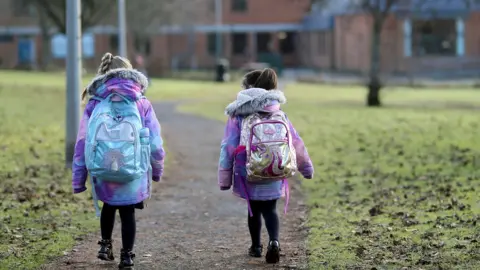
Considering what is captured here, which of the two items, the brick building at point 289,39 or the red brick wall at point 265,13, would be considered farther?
the red brick wall at point 265,13

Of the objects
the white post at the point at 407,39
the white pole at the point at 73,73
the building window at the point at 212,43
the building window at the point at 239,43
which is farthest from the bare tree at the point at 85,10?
the building window at the point at 239,43

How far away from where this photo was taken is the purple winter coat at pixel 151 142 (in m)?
6.81

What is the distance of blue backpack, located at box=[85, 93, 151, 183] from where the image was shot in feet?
21.8

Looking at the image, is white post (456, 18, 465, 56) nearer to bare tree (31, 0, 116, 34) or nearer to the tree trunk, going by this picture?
bare tree (31, 0, 116, 34)

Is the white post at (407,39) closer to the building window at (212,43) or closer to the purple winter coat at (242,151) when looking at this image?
the building window at (212,43)

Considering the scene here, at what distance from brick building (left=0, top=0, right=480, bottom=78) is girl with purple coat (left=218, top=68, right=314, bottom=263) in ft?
149

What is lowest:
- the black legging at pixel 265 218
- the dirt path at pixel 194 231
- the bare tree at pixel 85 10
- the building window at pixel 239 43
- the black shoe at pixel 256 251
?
the dirt path at pixel 194 231

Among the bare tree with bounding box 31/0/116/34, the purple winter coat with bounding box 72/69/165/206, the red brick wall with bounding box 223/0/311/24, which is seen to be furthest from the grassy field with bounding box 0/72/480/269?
the red brick wall with bounding box 223/0/311/24

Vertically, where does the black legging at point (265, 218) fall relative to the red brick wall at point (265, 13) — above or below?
below

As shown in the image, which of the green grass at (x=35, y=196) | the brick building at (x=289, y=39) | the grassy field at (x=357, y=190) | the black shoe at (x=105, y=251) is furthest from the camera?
the brick building at (x=289, y=39)

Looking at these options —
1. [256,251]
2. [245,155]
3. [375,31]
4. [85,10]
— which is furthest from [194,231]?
[85,10]

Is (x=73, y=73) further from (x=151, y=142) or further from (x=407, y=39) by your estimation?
(x=407, y=39)

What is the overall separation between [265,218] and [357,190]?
195 inches

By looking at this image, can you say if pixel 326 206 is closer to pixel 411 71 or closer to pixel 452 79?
pixel 452 79
